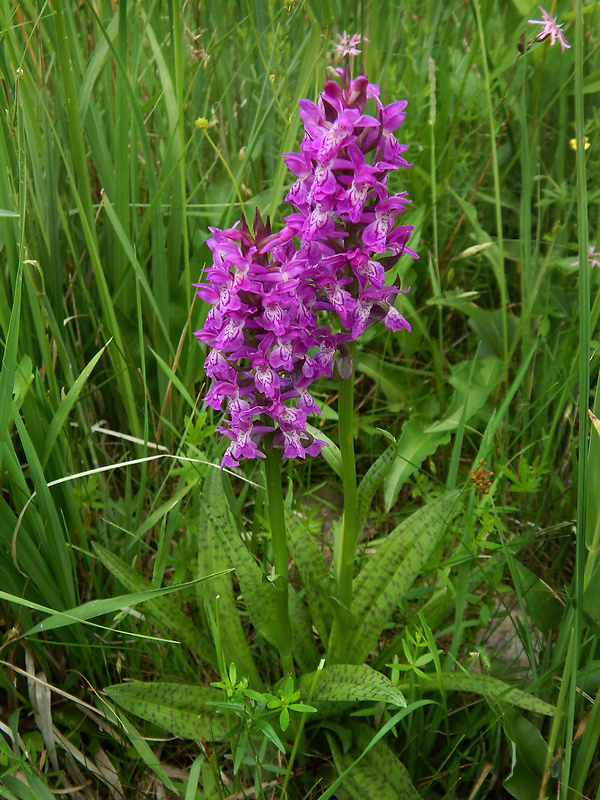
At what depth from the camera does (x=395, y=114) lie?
1.26 metres

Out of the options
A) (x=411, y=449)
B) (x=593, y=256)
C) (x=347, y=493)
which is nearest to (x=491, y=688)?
(x=347, y=493)

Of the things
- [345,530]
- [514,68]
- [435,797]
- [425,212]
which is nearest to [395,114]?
[345,530]

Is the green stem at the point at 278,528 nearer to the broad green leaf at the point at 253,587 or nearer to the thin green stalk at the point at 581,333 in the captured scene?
the broad green leaf at the point at 253,587

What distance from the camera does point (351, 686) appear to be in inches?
57.9

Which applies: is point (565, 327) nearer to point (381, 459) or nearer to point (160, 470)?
point (381, 459)

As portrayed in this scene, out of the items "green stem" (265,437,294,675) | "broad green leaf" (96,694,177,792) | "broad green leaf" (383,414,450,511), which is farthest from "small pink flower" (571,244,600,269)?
"broad green leaf" (96,694,177,792)

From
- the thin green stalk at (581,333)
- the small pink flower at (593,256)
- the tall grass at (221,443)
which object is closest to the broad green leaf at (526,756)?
the tall grass at (221,443)

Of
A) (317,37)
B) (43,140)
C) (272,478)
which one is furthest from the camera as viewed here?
(43,140)

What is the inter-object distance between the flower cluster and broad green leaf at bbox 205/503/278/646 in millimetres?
346

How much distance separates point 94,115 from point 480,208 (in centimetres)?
173

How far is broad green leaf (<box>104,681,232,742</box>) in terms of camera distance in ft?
5.06

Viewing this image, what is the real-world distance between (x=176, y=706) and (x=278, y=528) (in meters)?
0.54

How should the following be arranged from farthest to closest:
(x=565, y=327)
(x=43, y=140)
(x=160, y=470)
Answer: (x=565, y=327) < (x=160, y=470) < (x=43, y=140)

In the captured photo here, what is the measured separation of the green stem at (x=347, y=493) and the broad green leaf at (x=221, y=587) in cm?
31
